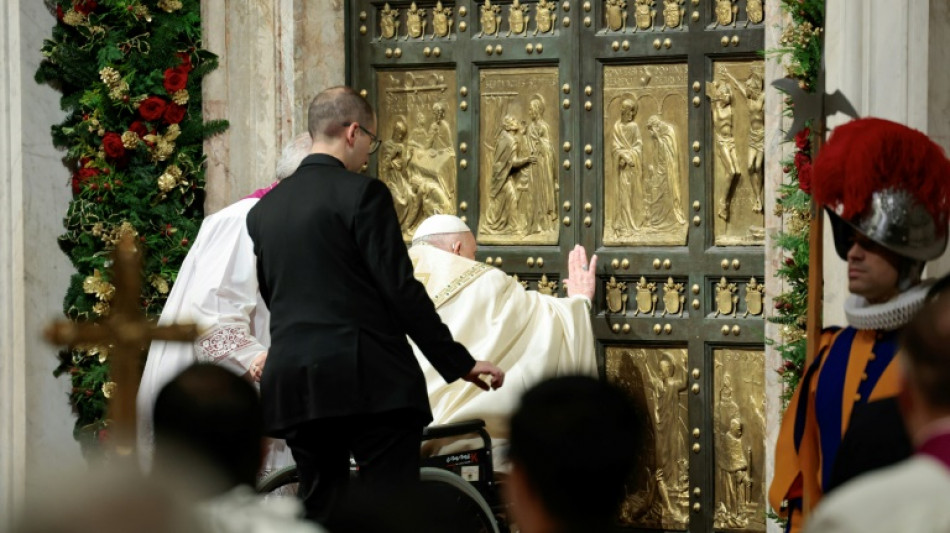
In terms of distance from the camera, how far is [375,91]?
874cm

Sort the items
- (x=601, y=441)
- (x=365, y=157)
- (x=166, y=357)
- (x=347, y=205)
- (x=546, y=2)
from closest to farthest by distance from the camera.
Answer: (x=601, y=441) → (x=347, y=205) → (x=365, y=157) → (x=166, y=357) → (x=546, y=2)

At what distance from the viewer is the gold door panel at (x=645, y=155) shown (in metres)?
8.18

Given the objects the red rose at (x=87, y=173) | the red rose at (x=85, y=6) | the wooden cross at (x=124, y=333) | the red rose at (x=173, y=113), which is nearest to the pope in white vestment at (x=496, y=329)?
the red rose at (x=173, y=113)

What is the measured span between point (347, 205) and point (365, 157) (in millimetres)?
393

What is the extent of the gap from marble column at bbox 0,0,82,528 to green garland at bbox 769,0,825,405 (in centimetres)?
384

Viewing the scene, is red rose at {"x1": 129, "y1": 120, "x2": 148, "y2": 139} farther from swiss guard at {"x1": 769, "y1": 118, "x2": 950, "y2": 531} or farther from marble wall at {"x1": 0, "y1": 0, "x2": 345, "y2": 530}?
swiss guard at {"x1": 769, "y1": 118, "x2": 950, "y2": 531}

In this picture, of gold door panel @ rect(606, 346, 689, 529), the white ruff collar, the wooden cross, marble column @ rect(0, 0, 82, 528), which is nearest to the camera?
the wooden cross

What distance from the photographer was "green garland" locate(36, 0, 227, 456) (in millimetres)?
8484

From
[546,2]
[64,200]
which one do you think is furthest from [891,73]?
[64,200]

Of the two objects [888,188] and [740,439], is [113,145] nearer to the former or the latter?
[740,439]

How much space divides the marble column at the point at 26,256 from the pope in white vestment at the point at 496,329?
2.15 m

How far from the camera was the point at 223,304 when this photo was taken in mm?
6629

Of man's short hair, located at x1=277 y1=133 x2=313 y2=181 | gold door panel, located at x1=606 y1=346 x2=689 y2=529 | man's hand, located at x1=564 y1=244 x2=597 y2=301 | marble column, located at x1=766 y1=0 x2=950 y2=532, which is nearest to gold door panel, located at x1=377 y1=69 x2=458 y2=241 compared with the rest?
man's hand, located at x1=564 y1=244 x2=597 y2=301

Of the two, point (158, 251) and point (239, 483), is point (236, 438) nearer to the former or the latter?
point (239, 483)
